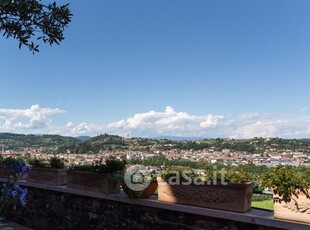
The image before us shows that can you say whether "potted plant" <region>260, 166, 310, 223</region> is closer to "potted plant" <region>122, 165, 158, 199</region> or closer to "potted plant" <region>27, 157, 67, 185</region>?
"potted plant" <region>122, 165, 158, 199</region>

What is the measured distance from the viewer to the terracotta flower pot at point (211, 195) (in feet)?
9.23

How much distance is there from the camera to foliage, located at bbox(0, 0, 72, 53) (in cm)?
249

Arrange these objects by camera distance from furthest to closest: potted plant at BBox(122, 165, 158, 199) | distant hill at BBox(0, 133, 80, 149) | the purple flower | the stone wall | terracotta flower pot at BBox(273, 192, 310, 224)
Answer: distant hill at BBox(0, 133, 80, 149) → potted plant at BBox(122, 165, 158, 199) → the stone wall → terracotta flower pot at BBox(273, 192, 310, 224) → the purple flower

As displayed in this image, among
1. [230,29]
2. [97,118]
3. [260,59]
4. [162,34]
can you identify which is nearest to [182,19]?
[162,34]

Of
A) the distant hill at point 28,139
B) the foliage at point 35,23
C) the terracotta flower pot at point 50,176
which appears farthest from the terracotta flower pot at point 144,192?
the distant hill at point 28,139

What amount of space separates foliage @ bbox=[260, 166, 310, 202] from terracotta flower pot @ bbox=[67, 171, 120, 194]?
1.94 m

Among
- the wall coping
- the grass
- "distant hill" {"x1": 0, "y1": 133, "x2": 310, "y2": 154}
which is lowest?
the wall coping

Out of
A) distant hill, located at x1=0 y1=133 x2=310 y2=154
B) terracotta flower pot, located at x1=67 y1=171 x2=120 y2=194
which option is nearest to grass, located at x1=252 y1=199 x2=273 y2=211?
distant hill, located at x1=0 y1=133 x2=310 y2=154

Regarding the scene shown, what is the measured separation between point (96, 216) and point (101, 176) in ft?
1.75

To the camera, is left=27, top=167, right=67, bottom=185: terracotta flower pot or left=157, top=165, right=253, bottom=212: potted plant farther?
left=27, top=167, right=67, bottom=185: terracotta flower pot

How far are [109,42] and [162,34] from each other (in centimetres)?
223

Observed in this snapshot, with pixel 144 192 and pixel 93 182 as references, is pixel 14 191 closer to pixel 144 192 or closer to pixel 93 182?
pixel 144 192

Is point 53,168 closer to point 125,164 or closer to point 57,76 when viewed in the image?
point 125,164

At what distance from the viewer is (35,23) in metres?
2.56
